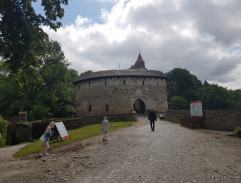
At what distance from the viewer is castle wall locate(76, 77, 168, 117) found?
28359 mm

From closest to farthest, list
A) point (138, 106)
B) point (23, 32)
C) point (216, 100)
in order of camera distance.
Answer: point (23, 32) → point (138, 106) → point (216, 100)

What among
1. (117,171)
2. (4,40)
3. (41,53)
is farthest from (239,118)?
(4,40)

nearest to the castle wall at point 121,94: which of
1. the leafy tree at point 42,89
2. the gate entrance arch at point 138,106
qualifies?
the gate entrance arch at point 138,106

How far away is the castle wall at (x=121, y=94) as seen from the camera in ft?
93.0

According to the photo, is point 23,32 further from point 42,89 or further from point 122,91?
point 42,89

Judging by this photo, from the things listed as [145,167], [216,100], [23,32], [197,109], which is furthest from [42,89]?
[216,100]

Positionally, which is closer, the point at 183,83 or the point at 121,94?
the point at 121,94

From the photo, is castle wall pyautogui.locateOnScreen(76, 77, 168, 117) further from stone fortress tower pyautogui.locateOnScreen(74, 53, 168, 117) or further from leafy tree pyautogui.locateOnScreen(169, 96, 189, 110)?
A: leafy tree pyautogui.locateOnScreen(169, 96, 189, 110)

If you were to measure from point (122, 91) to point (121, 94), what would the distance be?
498 mm

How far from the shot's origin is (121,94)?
93.4 ft

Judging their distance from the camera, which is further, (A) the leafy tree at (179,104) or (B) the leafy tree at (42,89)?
(A) the leafy tree at (179,104)

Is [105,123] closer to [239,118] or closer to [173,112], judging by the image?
[239,118]

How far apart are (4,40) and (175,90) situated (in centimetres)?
4678

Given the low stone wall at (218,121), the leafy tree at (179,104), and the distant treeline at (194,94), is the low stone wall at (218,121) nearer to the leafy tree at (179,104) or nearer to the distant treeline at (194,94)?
the leafy tree at (179,104)
